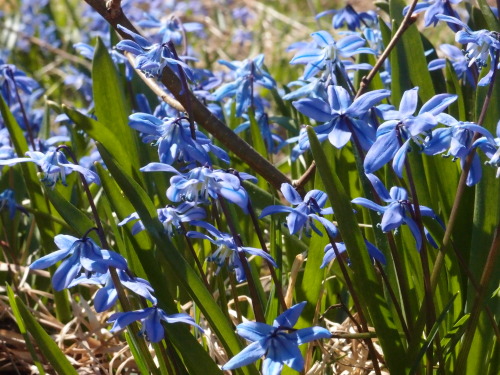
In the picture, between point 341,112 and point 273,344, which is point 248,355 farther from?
point 341,112

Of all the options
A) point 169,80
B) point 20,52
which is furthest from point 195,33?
point 169,80

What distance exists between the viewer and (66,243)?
4.83 ft

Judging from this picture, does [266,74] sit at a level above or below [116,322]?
above

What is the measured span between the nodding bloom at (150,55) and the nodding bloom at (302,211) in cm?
35

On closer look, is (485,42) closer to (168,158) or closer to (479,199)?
(479,199)

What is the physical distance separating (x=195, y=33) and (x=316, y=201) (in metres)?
5.66

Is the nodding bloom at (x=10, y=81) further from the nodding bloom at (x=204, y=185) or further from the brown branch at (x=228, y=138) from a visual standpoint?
the nodding bloom at (x=204, y=185)

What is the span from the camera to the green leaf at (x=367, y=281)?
5.01ft

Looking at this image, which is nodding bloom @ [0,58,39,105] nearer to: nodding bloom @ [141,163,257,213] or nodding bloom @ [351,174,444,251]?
nodding bloom @ [141,163,257,213]

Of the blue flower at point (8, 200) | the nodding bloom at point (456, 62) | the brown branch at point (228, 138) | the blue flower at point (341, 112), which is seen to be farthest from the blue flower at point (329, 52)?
the blue flower at point (8, 200)

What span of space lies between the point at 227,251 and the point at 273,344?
0.30 metres

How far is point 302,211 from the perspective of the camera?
62.9 inches

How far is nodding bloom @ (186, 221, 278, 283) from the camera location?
1.53m

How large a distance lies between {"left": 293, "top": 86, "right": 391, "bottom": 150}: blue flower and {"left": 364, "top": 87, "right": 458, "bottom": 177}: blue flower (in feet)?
0.19
